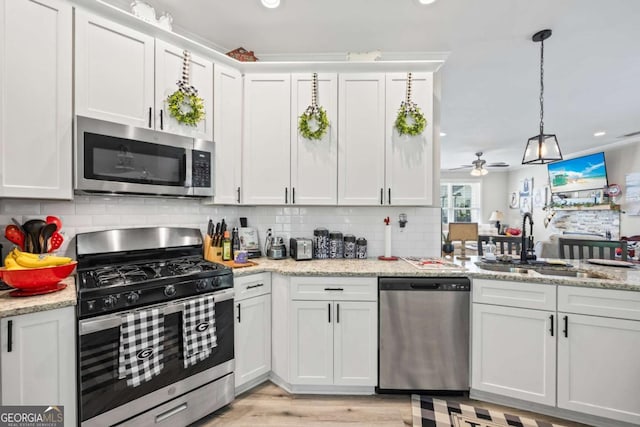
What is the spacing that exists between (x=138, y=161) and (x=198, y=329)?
117 centimetres

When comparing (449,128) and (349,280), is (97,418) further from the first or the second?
(449,128)

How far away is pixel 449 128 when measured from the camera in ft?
16.8

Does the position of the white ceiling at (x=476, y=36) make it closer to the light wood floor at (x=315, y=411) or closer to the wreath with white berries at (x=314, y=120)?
the wreath with white berries at (x=314, y=120)

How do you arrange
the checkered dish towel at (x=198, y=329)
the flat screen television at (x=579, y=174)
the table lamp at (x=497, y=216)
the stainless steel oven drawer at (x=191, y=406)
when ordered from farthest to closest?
the table lamp at (x=497, y=216)
the flat screen television at (x=579, y=174)
the checkered dish towel at (x=198, y=329)
the stainless steel oven drawer at (x=191, y=406)

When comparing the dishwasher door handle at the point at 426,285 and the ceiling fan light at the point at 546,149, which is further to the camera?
the ceiling fan light at the point at 546,149

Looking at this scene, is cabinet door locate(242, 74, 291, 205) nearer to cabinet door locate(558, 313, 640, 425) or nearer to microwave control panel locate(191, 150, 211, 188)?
microwave control panel locate(191, 150, 211, 188)

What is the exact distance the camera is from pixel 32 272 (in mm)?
1399

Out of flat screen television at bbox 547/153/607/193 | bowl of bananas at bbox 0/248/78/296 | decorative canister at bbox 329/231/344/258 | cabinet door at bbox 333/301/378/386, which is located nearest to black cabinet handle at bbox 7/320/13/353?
bowl of bananas at bbox 0/248/78/296

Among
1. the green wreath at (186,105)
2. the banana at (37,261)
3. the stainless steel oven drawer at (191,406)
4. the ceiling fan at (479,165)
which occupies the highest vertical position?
the ceiling fan at (479,165)

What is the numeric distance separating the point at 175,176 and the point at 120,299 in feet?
3.09

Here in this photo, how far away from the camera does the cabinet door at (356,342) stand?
7.04 feet

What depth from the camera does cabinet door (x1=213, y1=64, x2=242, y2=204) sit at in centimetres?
236

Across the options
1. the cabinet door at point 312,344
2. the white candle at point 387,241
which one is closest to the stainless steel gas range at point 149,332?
the cabinet door at point 312,344

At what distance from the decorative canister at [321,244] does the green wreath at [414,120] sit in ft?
3.72
